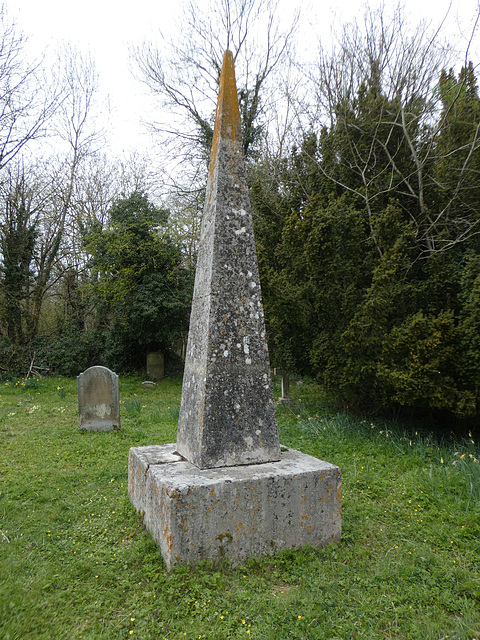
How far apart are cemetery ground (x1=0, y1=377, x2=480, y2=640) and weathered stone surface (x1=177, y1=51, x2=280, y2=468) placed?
0.80m

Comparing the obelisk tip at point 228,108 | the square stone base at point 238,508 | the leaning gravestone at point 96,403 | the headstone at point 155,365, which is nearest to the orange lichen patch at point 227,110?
the obelisk tip at point 228,108

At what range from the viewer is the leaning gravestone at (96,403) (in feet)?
23.7

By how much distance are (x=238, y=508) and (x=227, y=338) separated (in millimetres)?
1218

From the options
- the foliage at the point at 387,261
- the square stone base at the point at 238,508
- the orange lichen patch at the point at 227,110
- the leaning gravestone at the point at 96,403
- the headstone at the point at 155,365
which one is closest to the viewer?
the square stone base at the point at 238,508

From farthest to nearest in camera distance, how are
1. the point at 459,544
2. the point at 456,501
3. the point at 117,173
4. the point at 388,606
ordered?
the point at 117,173, the point at 456,501, the point at 459,544, the point at 388,606

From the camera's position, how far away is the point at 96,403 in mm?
7273

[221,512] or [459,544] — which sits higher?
[221,512]

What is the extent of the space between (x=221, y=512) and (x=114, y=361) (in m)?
12.6

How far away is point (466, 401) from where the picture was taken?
5.09m

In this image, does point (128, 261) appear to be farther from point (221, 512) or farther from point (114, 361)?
point (221, 512)

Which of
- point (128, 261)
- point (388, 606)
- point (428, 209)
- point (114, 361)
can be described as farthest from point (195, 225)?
point (388, 606)

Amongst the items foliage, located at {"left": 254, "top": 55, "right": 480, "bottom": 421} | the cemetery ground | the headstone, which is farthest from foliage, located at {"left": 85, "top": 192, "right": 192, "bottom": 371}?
the cemetery ground

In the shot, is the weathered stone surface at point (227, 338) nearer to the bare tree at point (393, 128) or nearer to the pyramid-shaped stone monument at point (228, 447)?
the pyramid-shaped stone monument at point (228, 447)

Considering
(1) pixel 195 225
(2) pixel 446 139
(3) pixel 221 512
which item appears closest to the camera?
(3) pixel 221 512
